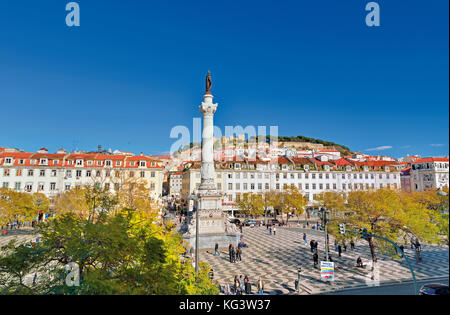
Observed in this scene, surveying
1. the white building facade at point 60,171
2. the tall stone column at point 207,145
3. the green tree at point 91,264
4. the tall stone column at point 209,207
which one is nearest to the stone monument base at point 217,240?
the tall stone column at point 209,207

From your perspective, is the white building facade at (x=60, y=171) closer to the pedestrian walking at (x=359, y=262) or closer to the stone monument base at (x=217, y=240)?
the stone monument base at (x=217, y=240)

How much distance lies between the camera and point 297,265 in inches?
813

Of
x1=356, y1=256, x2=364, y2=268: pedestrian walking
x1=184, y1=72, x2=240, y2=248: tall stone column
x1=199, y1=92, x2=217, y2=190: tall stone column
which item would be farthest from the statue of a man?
x1=356, y1=256, x2=364, y2=268: pedestrian walking

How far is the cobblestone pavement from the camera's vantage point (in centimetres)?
1601

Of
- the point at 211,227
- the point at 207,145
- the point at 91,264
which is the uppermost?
the point at 207,145

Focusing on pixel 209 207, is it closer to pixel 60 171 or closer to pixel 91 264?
pixel 91 264

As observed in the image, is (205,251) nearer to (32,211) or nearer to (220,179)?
(32,211)

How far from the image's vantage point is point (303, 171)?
6006cm

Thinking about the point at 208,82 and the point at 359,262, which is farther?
the point at 208,82

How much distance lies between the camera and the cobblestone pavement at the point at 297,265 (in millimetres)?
16011

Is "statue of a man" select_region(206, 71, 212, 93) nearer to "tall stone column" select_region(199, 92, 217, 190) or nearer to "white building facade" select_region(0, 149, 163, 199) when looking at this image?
"tall stone column" select_region(199, 92, 217, 190)

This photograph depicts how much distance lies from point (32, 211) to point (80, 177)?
13155mm

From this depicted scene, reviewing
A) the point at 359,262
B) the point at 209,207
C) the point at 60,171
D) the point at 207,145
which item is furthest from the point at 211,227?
the point at 60,171
